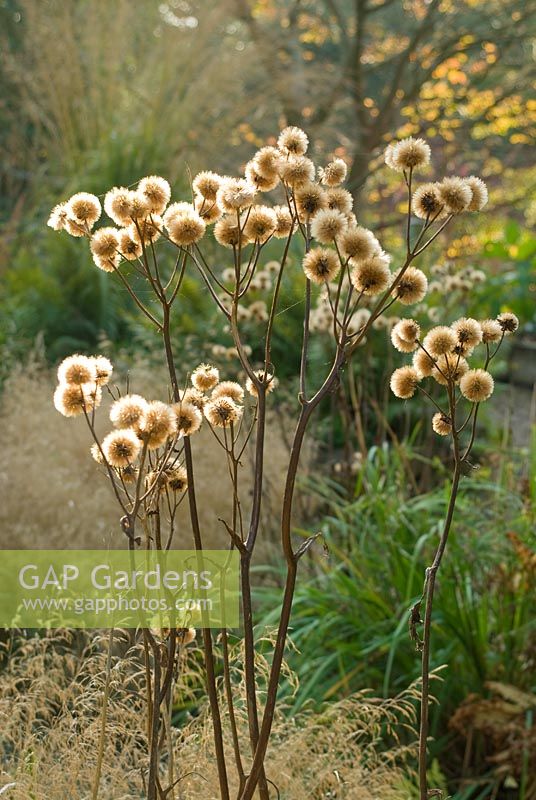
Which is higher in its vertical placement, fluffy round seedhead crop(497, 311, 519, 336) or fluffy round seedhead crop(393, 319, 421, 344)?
fluffy round seedhead crop(497, 311, 519, 336)

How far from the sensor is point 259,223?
977 mm

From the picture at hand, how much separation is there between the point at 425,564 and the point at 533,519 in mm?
338

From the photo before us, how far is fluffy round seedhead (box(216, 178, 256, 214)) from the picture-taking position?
926 mm

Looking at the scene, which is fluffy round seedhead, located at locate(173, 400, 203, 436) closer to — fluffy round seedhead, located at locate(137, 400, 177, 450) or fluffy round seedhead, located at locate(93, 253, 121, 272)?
fluffy round seedhead, located at locate(137, 400, 177, 450)

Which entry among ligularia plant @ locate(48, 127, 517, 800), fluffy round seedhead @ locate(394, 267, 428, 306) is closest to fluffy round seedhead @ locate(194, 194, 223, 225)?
ligularia plant @ locate(48, 127, 517, 800)

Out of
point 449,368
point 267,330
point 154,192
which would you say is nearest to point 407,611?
point 449,368

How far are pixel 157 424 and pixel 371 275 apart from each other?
0.24 meters

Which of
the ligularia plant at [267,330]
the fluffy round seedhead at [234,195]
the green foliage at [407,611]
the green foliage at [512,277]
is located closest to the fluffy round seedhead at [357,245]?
the ligularia plant at [267,330]

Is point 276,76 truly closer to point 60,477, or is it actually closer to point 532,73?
point 532,73

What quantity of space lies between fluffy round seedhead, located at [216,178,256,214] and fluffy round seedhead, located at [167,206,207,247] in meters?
0.03

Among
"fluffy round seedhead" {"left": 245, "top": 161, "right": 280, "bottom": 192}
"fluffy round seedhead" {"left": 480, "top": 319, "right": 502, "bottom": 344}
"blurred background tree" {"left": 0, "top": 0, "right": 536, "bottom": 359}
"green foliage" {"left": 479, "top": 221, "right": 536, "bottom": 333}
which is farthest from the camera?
"green foliage" {"left": 479, "top": 221, "right": 536, "bottom": 333}

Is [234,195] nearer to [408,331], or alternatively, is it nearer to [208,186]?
[208,186]

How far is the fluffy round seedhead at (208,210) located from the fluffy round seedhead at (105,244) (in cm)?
9

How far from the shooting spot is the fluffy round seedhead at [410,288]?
3.29ft
